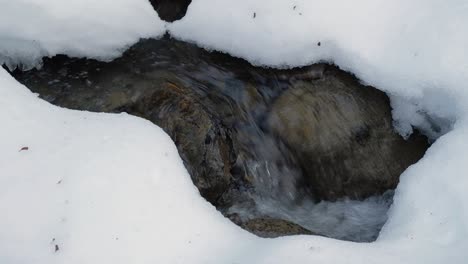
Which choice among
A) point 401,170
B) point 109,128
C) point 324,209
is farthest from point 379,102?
point 109,128

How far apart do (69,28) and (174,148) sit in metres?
1.24

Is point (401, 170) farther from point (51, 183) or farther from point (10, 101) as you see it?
point (10, 101)

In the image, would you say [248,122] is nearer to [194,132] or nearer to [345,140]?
[194,132]

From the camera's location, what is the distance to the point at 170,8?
3.66 meters

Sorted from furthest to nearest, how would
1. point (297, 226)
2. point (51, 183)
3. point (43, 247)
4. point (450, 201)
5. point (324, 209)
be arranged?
point (324, 209), point (297, 226), point (450, 201), point (51, 183), point (43, 247)

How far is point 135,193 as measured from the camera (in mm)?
2379

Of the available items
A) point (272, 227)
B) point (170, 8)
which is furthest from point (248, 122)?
point (170, 8)

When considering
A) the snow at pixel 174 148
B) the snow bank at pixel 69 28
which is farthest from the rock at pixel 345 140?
the snow bank at pixel 69 28

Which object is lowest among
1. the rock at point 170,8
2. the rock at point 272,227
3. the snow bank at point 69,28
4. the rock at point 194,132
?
the rock at point 272,227

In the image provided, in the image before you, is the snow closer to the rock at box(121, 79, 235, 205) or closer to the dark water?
the dark water

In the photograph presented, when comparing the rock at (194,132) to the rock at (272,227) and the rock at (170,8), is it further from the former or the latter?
the rock at (170,8)

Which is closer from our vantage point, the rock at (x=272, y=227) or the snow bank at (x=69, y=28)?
the rock at (x=272, y=227)

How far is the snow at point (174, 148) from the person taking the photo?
7.44ft

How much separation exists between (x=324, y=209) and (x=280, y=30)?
1.18 m
